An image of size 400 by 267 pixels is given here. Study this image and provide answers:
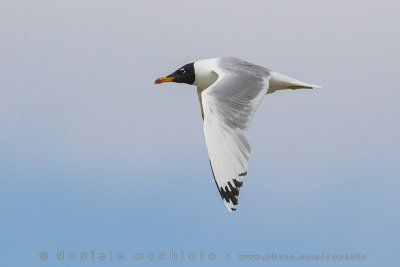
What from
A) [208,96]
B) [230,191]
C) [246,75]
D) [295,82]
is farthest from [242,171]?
[295,82]

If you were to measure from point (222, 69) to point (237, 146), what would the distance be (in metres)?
1.59

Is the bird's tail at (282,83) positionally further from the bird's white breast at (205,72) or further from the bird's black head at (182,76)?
the bird's black head at (182,76)

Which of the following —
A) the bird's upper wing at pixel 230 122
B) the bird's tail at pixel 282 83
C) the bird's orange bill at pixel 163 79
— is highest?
the bird's orange bill at pixel 163 79

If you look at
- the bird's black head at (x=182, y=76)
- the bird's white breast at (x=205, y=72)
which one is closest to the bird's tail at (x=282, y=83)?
the bird's white breast at (x=205, y=72)

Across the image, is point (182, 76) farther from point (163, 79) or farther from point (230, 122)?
point (230, 122)

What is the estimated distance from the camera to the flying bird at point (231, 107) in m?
6.52

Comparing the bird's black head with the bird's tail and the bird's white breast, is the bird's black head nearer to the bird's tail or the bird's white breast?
the bird's white breast

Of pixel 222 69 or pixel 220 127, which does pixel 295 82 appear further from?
pixel 220 127

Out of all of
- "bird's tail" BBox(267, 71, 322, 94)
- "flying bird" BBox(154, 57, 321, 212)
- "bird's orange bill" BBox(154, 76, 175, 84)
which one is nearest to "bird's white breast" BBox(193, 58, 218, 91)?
"flying bird" BBox(154, 57, 321, 212)

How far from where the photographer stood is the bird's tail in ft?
26.7

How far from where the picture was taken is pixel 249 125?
271 inches

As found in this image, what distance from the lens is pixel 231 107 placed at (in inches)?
277

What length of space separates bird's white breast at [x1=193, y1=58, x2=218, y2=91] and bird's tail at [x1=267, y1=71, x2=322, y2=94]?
62cm

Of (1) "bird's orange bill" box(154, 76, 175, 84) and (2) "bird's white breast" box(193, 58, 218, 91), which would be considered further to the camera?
(1) "bird's orange bill" box(154, 76, 175, 84)
